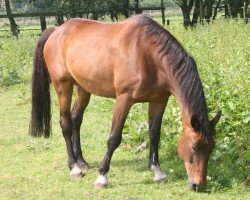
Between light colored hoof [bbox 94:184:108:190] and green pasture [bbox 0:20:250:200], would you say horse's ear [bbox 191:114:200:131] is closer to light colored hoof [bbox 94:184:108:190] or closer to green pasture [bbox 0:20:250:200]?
green pasture [bbox 0:20:250:200]

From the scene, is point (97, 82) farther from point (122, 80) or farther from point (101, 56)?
point (122, 80)

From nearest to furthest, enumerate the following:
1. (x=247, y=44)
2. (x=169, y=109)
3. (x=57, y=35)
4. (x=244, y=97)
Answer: (x=244, y=97) < (x=57, y=35) < (x=169, y=109) < (x=247, y=44)

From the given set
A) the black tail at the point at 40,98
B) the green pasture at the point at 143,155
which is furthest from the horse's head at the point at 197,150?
the black tail at the point at 40,98

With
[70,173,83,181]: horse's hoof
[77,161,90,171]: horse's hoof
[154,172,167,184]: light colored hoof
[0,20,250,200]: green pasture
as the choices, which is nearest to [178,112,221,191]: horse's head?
[0,20,250,200]: green pasture

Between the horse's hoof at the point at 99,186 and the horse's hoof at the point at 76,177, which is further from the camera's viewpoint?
the horse's hoof at the point at 76,177

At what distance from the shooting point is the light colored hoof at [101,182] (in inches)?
209

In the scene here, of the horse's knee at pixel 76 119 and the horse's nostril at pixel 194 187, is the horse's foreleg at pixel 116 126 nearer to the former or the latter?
the horse's nostril at pixel 194 187

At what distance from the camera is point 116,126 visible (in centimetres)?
531

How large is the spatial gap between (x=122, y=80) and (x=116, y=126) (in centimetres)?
50

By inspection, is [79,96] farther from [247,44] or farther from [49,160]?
[247,44]

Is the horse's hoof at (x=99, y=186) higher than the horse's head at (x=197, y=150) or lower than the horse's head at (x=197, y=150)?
lower

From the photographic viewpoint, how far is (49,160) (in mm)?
6512

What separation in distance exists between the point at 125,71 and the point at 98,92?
2.02 ft

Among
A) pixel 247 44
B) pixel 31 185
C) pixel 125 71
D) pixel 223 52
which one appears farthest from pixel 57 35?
pixel 247 44
